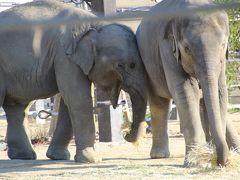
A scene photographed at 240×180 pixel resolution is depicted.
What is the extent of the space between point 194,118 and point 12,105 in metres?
2.85

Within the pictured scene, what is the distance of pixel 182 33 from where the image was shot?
6762 millimetres

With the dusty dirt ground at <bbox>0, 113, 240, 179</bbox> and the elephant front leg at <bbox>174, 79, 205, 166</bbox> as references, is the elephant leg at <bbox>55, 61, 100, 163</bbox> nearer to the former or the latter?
the dusty dirt ground at <bbox>0, 113, 240, 179</bbox>

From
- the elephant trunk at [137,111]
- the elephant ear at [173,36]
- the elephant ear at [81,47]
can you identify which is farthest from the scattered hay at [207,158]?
the elephant ear at [81,47]

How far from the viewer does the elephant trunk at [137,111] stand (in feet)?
25.3

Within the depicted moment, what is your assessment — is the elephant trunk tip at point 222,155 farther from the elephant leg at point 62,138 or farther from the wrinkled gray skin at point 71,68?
the elephant leg at point 62,138

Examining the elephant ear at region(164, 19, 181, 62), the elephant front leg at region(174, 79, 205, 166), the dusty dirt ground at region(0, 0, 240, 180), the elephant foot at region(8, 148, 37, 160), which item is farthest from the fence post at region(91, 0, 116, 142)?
the elephant front leg at region(174, 79, 205, 166)

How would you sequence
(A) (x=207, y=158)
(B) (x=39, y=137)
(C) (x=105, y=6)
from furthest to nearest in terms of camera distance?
1. (B) (x=39, y=137)
2. (C) (x=105, y=6)
3. (A) (x=207, y=158)

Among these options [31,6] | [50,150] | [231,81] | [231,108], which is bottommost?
[231,108]

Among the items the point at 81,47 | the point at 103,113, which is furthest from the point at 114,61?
the point at 103,113

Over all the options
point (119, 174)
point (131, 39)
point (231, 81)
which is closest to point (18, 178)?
point (119, 174)

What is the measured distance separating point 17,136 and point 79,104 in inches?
54.1

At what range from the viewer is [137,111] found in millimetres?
7750

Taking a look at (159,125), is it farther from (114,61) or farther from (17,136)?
(17,136)

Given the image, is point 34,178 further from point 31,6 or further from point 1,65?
point 31,6
